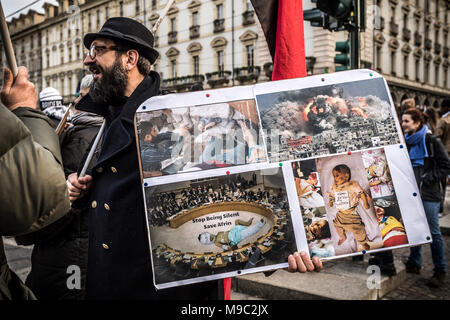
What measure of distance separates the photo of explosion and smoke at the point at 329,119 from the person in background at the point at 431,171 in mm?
3348

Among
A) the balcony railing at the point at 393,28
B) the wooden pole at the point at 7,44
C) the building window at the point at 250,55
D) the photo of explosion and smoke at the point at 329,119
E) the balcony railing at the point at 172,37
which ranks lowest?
the photo of explosion and smoke at the point at 329,119

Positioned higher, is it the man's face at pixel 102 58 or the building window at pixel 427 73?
the building window at pixel 427 73

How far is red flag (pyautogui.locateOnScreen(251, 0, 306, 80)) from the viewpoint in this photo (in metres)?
2.17

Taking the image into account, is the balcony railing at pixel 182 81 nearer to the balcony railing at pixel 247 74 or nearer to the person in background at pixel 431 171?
the balcony railing at pixel 247 74

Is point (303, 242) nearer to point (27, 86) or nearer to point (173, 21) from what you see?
point (27, 86)

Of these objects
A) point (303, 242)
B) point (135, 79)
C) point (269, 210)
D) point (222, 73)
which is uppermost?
point (222, 73)

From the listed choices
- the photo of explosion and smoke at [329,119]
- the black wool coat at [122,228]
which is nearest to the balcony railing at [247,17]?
the black wool coat at [122,228]

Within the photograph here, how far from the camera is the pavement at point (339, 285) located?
12.2ft

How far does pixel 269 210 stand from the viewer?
1434 mm

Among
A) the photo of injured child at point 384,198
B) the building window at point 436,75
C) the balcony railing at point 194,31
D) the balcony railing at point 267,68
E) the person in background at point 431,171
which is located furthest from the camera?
the building window at point 436,75

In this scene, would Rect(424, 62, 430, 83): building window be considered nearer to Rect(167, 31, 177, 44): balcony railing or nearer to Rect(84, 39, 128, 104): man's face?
Rect(167, 31, 177, 44): balcony railing
